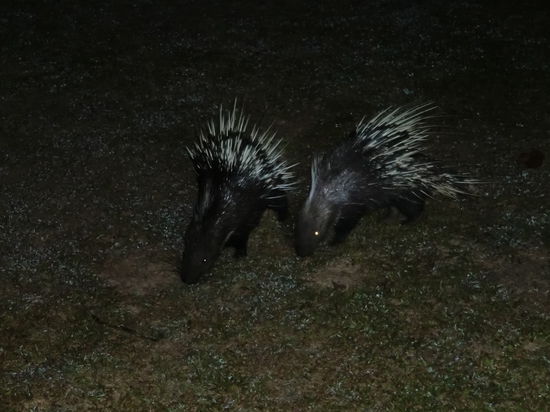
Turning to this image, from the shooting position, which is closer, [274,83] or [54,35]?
[274,83]

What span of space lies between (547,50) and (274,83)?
2.99 metres

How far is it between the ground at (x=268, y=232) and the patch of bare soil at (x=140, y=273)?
0.05 feet

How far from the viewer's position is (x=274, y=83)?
7578 millimetres

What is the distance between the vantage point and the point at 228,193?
542 centimetres

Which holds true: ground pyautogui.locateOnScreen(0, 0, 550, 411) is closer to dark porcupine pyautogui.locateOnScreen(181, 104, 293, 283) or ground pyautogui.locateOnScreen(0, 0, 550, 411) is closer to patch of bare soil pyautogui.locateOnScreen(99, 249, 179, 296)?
patch of bare soil pyautogui.locateOnScreen(99, 249, 179, 296)

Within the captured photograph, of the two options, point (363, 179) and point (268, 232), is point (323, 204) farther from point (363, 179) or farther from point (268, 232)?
point (268, 232)

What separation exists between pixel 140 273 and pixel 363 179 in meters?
1.78

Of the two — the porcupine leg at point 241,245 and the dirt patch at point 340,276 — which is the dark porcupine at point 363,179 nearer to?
the dirt patch at point 340,276

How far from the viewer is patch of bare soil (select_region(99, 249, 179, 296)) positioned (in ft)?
17.3

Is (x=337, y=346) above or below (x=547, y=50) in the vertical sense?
below

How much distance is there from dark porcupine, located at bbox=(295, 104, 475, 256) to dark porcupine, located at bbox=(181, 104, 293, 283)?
1.16 ft

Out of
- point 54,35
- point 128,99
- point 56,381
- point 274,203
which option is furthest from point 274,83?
point 56,381

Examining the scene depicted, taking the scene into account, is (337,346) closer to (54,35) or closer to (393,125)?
(393,125)

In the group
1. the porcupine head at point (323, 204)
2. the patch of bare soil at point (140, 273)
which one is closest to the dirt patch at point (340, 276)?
the porcupine head at point (323, 204)
